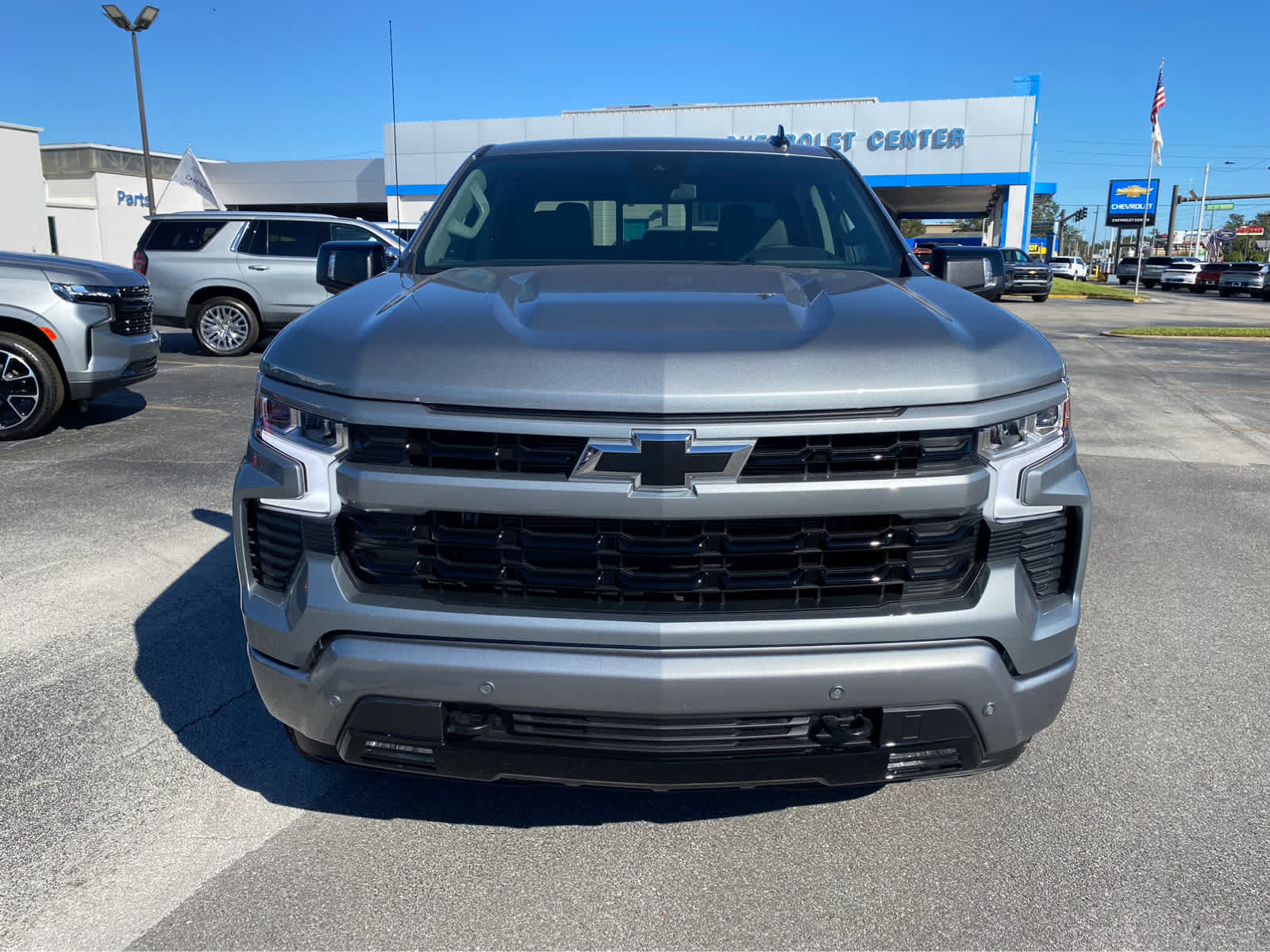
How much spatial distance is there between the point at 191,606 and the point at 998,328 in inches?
136

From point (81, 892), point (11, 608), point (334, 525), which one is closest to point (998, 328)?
point (334, 525)

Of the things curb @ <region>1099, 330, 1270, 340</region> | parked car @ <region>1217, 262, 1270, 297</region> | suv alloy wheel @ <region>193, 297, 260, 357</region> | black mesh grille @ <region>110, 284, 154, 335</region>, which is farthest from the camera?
parked car @ <region>1217, 262, 1270, 297</region>

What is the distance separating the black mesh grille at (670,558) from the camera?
2.14 m

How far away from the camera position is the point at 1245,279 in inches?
→ 1609

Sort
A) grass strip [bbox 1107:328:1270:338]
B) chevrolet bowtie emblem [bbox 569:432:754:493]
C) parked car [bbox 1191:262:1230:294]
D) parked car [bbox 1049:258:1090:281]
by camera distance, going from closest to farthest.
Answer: chevrolet bowtie emblem [bbox 569:432:754:493] → grass strip [bbox 1107:328:1270:338] → parked car [bbox 1191:262:1230:294] → parked car [bbox 1049:258:1090:281]

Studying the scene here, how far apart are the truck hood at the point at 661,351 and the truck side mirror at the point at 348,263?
3.69 ft

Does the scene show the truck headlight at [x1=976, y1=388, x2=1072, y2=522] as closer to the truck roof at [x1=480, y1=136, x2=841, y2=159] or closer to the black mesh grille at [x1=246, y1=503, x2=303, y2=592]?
the black mesh grille at [x1=246, y1=503, x2=303, y2=592]

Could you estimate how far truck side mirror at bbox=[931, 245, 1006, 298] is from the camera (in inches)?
144

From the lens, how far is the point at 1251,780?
117 inches

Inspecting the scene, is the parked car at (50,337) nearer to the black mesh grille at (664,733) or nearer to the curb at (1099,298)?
the black mesh grille at (664,733)

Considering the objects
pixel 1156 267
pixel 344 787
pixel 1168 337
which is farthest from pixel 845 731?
pixel 1156 267

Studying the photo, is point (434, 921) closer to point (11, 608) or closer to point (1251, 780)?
point (1251, 780)

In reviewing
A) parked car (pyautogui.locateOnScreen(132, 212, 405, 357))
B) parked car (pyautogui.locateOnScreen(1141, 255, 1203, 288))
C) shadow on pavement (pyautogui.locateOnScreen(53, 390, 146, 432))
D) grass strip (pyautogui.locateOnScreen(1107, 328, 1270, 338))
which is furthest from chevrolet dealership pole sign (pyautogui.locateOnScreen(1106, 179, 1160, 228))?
shadow on pavement (pyautogui.locateOnScreen(53, 390, 146, 432))

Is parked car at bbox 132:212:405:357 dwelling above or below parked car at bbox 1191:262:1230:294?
above
